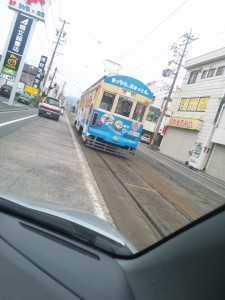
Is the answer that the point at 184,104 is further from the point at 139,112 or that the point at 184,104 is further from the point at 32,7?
the point at 139,112

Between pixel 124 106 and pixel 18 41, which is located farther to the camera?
pixel 18 41

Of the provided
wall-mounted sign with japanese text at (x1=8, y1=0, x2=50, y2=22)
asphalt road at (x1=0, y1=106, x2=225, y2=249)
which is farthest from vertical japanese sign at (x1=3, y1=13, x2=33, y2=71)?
asphalt road at (x1=0, y1=106, x2=225, y2=249)

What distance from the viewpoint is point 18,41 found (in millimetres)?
30953

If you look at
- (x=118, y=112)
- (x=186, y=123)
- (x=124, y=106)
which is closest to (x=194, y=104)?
(x=186, y=123)

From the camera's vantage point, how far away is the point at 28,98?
165ft

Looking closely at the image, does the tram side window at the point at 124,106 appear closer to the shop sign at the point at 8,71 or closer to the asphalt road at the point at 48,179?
the asphalt road at the point at 48,179

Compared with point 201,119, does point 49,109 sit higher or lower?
lower

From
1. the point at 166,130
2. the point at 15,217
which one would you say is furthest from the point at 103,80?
the point at 166,130

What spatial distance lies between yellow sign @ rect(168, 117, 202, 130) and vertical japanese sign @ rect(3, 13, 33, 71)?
17458 mm

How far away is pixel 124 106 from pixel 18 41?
19303mm

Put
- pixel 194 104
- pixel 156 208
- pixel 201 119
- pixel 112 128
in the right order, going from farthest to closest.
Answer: pixel 194 104 → pixel 201 119 → pixel 112 128 → pixel 156 208

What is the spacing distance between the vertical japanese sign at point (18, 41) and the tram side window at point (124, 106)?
18.9 meters

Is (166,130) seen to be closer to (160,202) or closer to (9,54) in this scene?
(9,54)

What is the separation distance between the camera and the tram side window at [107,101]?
1529cm
